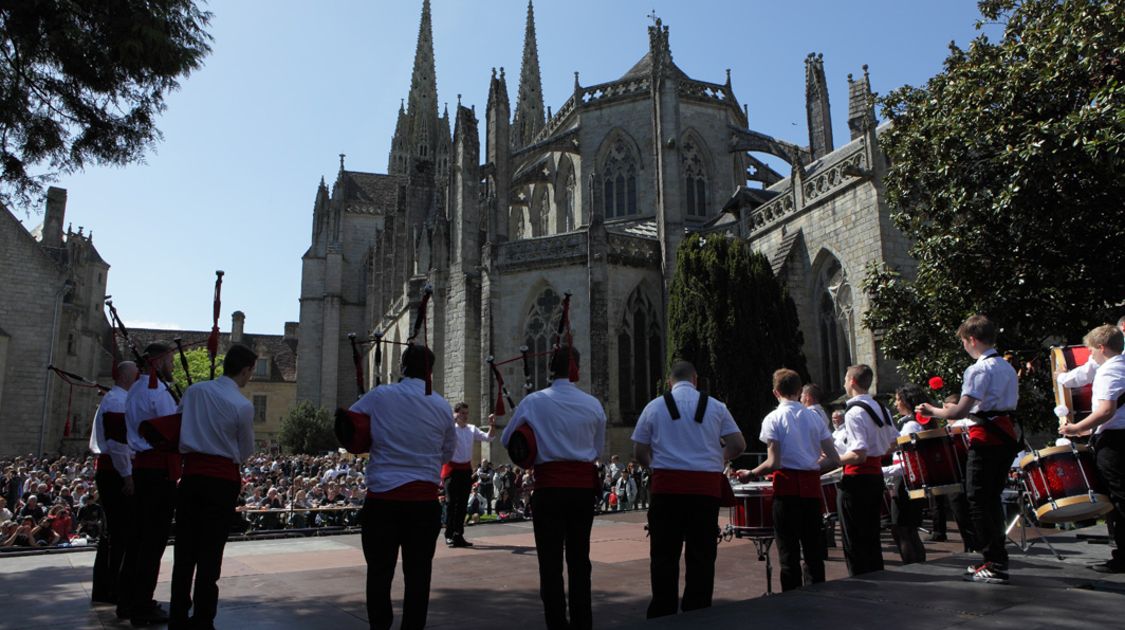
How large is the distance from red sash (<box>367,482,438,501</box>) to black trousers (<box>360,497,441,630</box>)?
0.07 ft

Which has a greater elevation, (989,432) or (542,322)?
(542,322)

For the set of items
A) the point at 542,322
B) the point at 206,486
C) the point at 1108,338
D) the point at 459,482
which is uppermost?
the point at 542,322

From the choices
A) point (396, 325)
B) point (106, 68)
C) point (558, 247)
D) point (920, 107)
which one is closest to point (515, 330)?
point (558, 247)

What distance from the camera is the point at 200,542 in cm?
459

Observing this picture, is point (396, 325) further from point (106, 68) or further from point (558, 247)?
point (106, 68)

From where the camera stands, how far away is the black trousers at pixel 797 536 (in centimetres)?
558

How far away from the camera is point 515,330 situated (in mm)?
26953

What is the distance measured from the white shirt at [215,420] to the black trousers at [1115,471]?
571 cm

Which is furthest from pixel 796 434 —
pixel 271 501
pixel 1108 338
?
pixel 271 501

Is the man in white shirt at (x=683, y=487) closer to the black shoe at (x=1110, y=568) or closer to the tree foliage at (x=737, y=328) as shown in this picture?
the black shoe at (x=1110, y=568)

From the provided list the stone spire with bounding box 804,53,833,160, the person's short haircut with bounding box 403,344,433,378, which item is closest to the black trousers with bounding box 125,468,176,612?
the person's short haircut with bounding box 403,344,433,378

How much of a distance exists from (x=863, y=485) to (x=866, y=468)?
0.14 metres

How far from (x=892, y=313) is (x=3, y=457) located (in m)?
32.6

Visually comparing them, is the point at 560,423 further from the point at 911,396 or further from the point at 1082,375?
the point at 911,396
